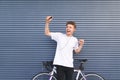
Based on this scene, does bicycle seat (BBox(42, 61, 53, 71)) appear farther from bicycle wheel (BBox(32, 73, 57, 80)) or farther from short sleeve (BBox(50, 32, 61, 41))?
short sleeve (BBox(50, 32, 61, 41))

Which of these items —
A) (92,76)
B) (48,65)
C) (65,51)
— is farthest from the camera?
(92,76)

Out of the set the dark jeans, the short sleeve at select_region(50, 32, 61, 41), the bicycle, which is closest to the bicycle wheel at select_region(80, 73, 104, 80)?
the bicycle

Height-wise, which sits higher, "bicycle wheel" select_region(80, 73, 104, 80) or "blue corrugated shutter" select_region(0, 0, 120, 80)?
"blue corrugated shutter" select_region(0, 0, 120, 80)

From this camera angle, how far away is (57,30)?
8836 mm

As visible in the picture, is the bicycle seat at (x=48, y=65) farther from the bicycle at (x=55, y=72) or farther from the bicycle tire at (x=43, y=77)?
the bicycle tire at (x=43, y=77)

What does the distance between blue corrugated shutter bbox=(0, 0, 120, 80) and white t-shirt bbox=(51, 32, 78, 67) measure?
678 mm

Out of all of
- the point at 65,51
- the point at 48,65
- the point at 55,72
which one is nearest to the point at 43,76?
the point at 48,65

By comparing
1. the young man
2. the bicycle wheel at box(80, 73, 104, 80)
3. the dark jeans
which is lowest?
the bicycle wheel at box(80, 73, 104, 80)

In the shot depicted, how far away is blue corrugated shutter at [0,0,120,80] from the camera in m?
8.82

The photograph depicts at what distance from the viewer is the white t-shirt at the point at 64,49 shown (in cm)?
795

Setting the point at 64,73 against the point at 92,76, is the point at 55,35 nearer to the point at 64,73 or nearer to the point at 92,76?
the point at 64,73

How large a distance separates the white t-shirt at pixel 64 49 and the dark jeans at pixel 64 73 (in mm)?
98

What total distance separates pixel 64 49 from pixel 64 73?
561mm

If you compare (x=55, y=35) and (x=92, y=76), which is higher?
(x=55, y=35)
